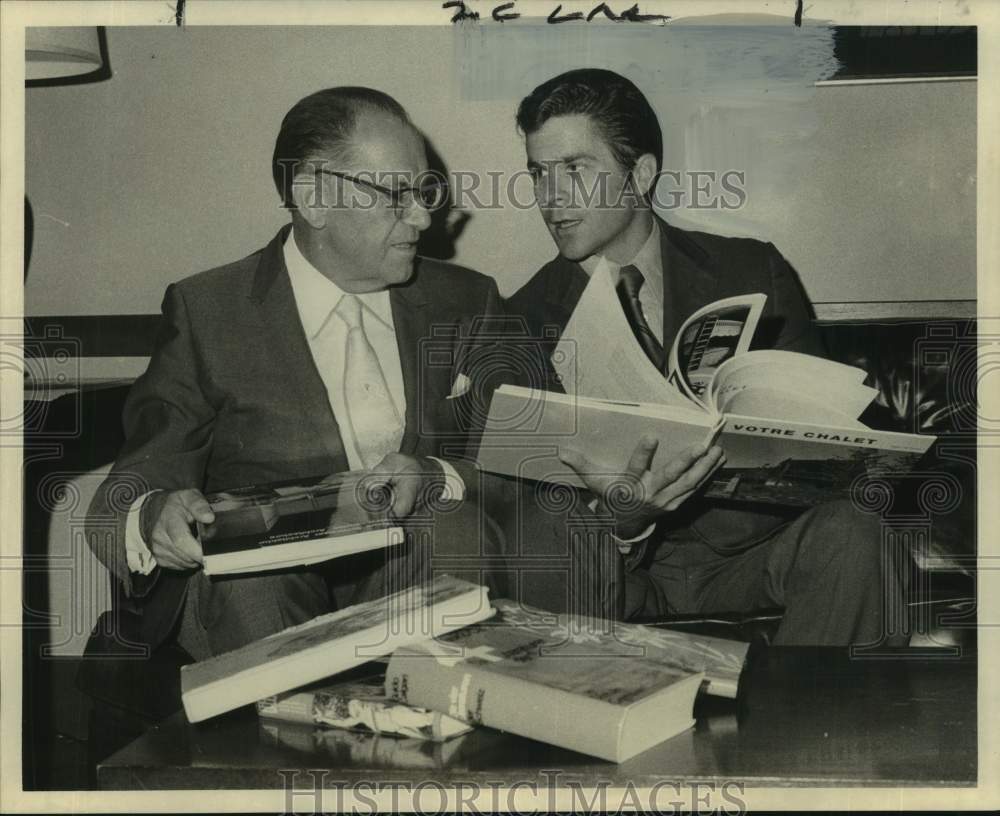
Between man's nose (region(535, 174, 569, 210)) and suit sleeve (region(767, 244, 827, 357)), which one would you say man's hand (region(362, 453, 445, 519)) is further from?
suit sleeve (region(767, 244, 827, 357))

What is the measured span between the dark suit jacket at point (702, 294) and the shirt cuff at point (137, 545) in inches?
22.7

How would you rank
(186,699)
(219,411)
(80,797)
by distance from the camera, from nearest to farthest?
(186,699)
(80,797)
(219,411)

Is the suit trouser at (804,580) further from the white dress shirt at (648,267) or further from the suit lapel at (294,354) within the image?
the suit lapel at (294,354)

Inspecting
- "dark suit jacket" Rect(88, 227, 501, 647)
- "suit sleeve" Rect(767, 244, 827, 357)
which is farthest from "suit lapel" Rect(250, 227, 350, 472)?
"suit sleeve" Rect(767, 244, 827, 357)

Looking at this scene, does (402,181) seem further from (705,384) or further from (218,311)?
(705,384)

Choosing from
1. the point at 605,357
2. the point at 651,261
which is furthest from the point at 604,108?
the point at 605,357

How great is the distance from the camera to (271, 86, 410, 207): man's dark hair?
5.03 feet

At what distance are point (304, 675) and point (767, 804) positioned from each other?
0.53m

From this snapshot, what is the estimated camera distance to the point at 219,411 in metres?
1.53

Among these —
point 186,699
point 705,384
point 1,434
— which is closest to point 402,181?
point 705,384

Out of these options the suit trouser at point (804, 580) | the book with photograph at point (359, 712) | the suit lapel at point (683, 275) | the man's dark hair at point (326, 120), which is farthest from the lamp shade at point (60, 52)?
the suit trouser at point (804, 580)

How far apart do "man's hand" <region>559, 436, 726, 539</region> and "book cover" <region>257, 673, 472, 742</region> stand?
1.56 feet

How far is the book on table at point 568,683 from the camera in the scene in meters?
1.01

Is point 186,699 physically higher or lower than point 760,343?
lower
